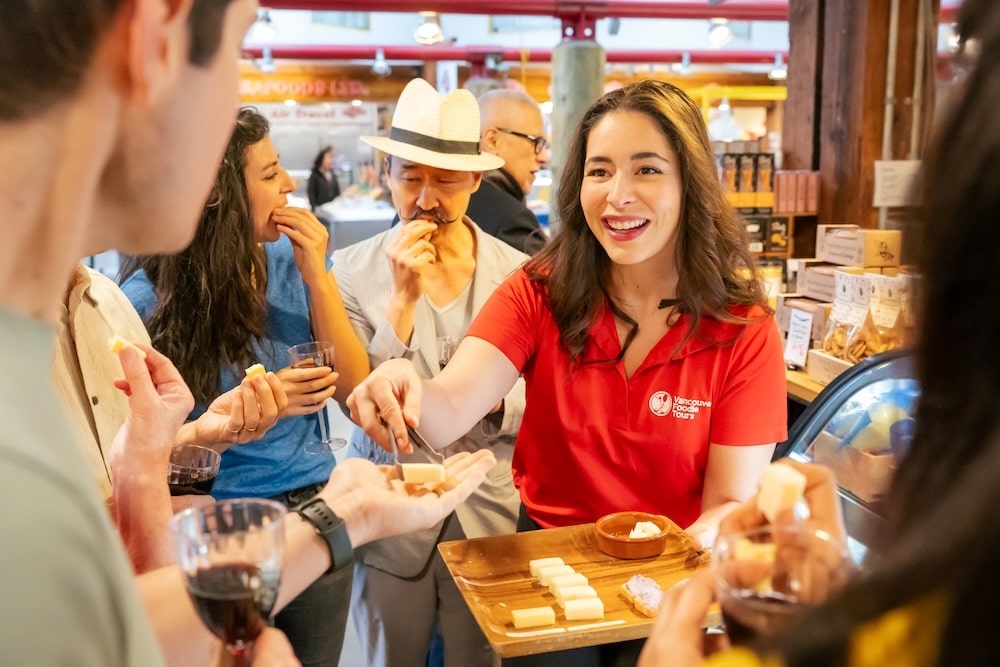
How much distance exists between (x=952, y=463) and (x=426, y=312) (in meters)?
2.25

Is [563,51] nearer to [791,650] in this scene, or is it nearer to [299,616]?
[299,616]

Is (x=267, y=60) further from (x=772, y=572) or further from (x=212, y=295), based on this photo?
(x=772, y=572)

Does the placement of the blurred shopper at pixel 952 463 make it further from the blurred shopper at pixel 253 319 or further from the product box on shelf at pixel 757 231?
the product box on shelf at pixel 757 231

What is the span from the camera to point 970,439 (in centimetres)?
78

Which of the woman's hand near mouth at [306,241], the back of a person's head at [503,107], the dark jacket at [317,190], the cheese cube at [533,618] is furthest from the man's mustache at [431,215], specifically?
the dark jacket at [317,190]

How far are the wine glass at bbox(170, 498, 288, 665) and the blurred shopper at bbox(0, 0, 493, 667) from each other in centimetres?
27

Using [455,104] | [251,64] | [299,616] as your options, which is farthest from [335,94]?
[299,616]

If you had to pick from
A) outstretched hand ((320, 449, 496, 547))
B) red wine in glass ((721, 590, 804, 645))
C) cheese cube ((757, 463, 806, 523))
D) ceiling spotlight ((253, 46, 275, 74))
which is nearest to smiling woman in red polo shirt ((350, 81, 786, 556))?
outstretched hand ((320, 449, 496, 547))

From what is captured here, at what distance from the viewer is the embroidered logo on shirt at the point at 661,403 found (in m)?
2.32

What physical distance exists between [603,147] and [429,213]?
76cm

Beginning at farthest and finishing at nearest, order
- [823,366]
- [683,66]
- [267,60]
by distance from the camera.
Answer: [683,66]
[267,60]
[823,366]

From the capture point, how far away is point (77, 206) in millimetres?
866

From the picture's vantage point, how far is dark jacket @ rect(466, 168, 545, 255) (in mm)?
4250

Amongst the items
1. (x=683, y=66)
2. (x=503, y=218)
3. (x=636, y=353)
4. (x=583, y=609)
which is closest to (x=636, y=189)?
(x=636, y=353)
